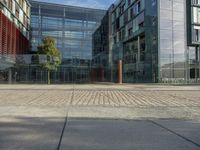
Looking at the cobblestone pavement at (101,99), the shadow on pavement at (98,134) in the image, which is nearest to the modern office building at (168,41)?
the cobblestone pavement at (101,99)

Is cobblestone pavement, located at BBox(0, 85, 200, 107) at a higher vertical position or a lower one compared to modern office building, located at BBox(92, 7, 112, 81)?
lower

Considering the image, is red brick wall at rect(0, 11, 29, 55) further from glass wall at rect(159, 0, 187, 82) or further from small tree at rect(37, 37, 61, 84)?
glass wall at rect(159, 0, 187, 82)

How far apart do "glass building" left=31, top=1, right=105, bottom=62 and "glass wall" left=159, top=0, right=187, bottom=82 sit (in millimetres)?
24324

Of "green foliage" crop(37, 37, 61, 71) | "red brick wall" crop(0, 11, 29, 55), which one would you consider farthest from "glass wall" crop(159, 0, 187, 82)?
"red brick wall" crop(0, 11, 29, 55)

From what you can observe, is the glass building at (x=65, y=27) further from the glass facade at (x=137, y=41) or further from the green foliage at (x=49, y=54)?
the green foliage at (x=49, y=54)

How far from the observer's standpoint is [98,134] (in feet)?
23.0

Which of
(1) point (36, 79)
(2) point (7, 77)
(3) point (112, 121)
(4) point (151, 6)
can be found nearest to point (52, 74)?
(1) point (36, 79)

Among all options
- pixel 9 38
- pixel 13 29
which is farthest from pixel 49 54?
pixel 13 29

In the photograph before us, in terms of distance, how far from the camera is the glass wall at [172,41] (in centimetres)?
5175

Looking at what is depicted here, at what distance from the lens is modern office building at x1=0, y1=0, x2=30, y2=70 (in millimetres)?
49375

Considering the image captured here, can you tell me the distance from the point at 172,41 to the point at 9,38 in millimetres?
27534

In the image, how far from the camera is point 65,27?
73.8 meters

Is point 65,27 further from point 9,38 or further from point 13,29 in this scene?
point 9,38

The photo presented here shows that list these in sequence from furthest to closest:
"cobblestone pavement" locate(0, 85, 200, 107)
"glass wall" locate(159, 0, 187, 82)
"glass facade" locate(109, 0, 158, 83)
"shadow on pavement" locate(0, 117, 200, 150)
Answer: "glass facade" locate(109, 0, 158, 83), "glass wall" locate(159, 0, 187, 82), "cobblestone pavement" locate(0, 85, 200, 107), "shadow on pavement" locate(0, 117, 200, 150)
